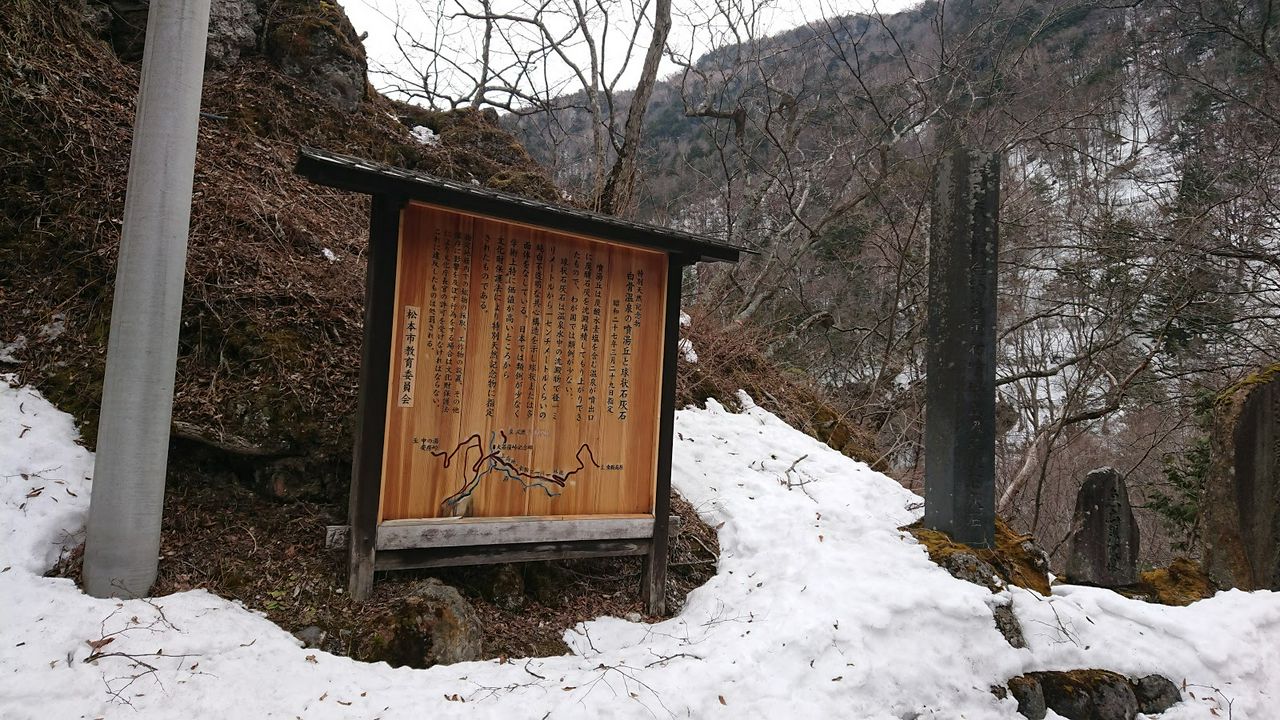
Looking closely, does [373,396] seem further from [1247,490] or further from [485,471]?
[1247,490]

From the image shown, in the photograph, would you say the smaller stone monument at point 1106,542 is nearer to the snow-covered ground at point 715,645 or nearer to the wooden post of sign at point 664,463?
the snow-covered ground at point 715,645

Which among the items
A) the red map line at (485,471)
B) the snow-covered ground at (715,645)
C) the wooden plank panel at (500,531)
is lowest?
the snow-covered ground at (715,645)

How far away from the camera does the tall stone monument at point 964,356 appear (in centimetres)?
523

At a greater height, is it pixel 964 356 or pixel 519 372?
pixel 964 356

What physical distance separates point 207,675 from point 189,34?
352cm

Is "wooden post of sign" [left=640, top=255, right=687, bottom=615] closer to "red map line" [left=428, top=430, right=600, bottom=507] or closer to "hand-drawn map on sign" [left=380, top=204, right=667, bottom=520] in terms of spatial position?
"hand-drawn map on sign" [left=380, top=204, right=667, bottom=520]

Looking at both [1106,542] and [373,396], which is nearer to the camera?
[373,396]

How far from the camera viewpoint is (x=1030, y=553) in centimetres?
535

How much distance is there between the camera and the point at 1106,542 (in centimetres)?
552

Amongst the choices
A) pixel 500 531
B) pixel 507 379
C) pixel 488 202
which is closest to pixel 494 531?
pixel 500 531

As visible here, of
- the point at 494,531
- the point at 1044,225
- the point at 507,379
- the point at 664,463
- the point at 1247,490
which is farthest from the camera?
the point at 1044,225

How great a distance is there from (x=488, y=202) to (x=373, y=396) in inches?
54.7

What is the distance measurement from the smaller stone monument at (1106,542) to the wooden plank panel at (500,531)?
4.02 m

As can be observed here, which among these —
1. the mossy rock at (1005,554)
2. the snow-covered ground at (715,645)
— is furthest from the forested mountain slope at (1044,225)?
the snow-covered ground at (715,645)
